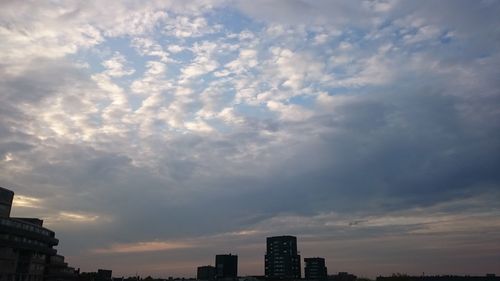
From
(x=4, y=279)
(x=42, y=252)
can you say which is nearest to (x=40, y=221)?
(x=42, y=252)

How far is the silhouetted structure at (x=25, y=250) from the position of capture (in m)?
123

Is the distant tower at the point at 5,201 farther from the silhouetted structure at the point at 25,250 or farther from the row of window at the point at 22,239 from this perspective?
the row of window at the point at 22,239

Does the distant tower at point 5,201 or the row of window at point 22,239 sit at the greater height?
the distant tower at point 5,201

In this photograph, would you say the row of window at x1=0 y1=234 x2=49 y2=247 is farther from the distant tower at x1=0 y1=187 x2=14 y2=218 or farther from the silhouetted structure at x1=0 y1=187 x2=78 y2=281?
the distant tower at x1=0 y1=187 x2=14 y2=218

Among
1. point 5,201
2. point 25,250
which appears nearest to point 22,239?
point 25,250

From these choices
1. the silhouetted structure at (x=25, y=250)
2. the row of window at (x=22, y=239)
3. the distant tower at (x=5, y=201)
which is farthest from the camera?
the distant tower at (x=5, y=201)

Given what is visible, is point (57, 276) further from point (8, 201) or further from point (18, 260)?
point (8, 201)

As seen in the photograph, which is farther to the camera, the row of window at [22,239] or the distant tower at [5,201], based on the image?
the distant tower at [5,201]

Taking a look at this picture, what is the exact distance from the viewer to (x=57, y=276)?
157 metres

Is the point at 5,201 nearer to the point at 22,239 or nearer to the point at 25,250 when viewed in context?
the point at 22,239

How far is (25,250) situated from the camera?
134875 mm

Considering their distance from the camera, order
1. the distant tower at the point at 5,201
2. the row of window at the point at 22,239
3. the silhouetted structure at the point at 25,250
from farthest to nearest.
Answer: the distant tower at the point at 5,201, the row of window at the point at 22,239, the silhouetted structure at the point at 25,250

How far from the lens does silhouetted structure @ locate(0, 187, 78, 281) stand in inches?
4857

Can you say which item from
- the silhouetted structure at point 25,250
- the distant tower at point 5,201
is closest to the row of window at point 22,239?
the silhouetted structure at point 25,250
